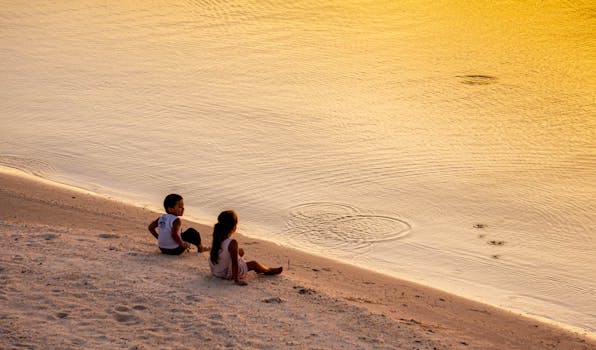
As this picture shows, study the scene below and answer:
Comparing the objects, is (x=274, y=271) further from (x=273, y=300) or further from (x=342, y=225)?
(x=342, y=225)

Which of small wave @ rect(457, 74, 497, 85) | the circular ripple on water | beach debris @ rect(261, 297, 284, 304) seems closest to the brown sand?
beach debris @ rect(261, 297, 284, 304)

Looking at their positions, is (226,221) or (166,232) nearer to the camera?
(226,221)

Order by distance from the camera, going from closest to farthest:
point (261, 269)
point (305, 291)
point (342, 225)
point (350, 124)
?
point (305, 291) < point (261, 269) < point (342, 225) < point (350, 124)

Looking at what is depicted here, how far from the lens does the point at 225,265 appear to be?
23.1 ft

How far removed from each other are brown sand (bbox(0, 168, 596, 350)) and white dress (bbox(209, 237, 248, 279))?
0.10 m

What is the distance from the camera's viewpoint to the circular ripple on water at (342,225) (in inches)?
372

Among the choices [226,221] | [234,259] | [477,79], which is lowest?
[234,259]

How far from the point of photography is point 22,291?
6.50 meters

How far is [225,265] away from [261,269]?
1.13 feet

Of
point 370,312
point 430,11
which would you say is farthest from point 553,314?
point 430,11

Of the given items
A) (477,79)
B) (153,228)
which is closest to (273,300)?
(153,228)

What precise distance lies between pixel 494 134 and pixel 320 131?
101 inches

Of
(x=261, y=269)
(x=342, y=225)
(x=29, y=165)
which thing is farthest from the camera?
(x=29, y=165)

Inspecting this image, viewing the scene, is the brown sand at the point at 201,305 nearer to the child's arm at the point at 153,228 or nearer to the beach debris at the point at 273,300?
the beach debris at the point at 273,300
